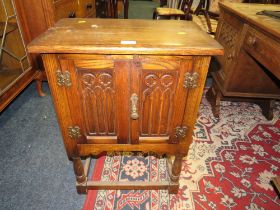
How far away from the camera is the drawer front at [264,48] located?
1275 millimetres

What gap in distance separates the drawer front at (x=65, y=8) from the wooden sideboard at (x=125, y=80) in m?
0.98

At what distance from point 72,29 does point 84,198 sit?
106 centimetres

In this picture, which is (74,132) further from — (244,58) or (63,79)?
(244,58)

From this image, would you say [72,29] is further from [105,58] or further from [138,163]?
Answer: [138,163]

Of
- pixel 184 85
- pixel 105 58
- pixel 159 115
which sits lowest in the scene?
pixel 159 115

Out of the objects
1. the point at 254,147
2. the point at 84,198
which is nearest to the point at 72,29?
the point at 84,198

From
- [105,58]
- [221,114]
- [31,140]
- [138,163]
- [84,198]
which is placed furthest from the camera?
[221,114]

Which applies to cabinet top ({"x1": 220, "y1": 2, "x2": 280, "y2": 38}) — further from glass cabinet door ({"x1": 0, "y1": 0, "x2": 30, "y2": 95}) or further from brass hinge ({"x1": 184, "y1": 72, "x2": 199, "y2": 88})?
glass cabinet door ({"x1": 0, "y1": 0, "x2": 30, "y2": 95})

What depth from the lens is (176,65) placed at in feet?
3.03

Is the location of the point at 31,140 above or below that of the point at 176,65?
below

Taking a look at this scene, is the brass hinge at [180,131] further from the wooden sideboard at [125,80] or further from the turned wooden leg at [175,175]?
the turned wooden leg at [175,175]

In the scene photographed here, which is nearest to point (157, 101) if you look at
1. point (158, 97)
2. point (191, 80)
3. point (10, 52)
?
point (158, 97)

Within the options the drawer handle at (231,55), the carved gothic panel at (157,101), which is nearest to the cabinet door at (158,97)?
the carved gothic panel at (157,101)

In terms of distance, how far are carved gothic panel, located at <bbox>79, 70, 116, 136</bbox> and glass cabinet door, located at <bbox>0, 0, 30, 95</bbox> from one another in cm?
114
